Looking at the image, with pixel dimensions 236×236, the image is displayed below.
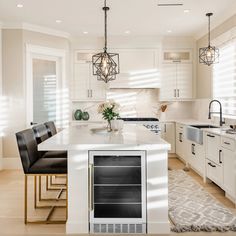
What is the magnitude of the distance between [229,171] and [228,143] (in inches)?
13.9

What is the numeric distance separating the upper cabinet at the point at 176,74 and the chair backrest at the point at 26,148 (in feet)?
13.0

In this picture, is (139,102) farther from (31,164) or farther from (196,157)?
(31,164)

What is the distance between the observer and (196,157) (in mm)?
4832

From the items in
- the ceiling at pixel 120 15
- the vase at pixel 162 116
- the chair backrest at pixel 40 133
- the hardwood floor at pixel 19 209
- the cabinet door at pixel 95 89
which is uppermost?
the ceiling at pixel 120 15

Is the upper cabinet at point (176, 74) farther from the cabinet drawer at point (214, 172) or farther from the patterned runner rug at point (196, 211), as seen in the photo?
the patterned runner rug at point (196, 211)

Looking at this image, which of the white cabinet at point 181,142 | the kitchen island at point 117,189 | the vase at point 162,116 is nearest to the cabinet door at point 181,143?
the white cabinet at point 181,142

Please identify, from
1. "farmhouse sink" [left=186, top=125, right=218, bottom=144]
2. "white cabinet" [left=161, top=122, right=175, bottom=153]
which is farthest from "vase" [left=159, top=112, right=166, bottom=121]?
"farmhouse sink" [left=186, top=125, right=218, bottom=144]

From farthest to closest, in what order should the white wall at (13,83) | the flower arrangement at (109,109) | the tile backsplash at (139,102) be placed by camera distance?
the tile backsplash at (139,102) < the white wall at (13,83) < the flower arrangement at (109,109)

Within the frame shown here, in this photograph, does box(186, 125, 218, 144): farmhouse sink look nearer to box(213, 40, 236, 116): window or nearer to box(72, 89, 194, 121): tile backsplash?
box(213, 40, 236, 116): window

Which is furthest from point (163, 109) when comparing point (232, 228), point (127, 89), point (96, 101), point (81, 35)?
point (232, 228)

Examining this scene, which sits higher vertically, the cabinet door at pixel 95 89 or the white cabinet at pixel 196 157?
the cabinet door at pixel 95 89

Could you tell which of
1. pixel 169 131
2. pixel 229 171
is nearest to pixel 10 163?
pixel 169 131

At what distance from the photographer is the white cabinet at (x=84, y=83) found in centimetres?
636

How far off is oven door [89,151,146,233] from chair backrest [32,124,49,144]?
112cm
